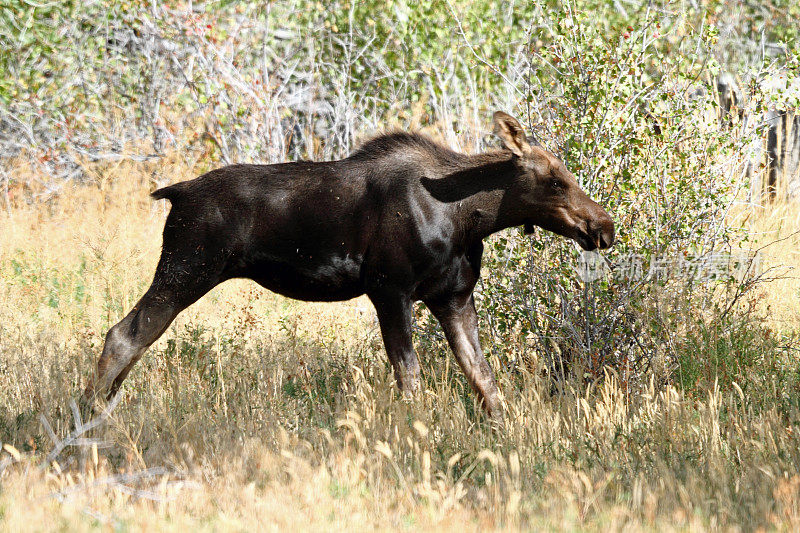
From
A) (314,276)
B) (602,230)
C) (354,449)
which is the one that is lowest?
(354,449)

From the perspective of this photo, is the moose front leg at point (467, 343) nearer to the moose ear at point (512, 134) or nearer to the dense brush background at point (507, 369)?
the dense brush background at point (507, 369)

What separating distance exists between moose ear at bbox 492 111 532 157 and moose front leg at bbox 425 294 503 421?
987 millimetres

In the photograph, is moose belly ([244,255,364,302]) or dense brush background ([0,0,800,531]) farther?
moose belly ([244,255,364,302])

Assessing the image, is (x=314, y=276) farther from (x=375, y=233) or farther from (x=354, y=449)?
(x=354, y=449)

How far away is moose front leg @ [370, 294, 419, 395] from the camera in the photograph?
610 centimetres

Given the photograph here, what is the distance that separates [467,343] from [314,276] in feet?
3.54

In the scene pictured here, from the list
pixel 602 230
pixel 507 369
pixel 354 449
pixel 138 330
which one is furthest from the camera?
pixel 507 369

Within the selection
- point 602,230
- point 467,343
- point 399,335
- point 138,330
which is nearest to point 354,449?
point 399,335

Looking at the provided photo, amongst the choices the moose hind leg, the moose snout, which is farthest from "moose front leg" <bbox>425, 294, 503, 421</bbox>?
the moose hind leg

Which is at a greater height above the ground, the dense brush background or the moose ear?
the moose ear

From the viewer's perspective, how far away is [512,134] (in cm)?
615

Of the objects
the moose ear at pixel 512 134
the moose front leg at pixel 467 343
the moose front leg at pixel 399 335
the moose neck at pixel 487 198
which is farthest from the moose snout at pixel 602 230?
the moose front leg at pixel 399 335

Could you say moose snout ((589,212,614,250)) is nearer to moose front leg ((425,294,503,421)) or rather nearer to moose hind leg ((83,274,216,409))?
moose front leg ((425,294,503,421))

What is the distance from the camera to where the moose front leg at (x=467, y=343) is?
630cm
